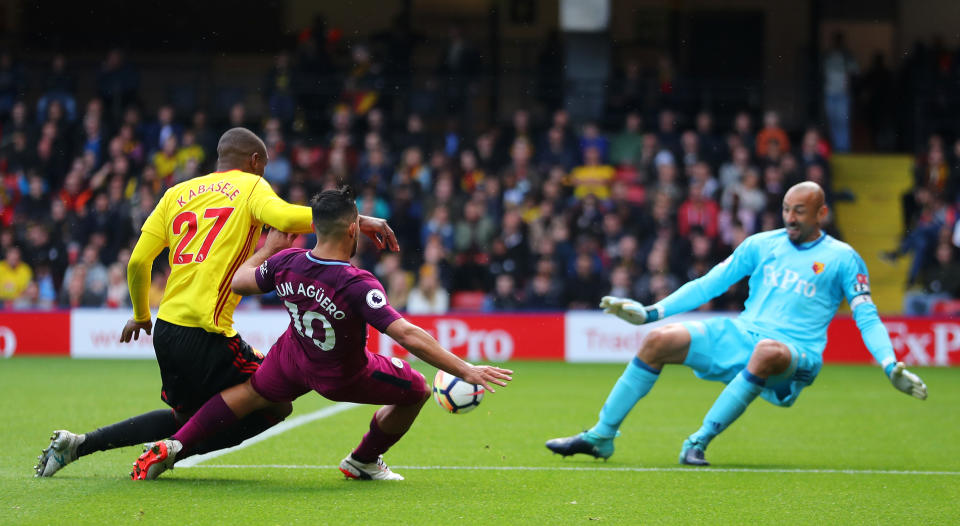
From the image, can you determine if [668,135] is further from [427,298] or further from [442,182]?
[427,298]

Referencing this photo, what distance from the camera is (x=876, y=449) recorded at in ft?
27.1

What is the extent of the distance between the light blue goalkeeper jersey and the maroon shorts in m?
1.80

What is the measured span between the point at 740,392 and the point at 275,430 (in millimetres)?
3466

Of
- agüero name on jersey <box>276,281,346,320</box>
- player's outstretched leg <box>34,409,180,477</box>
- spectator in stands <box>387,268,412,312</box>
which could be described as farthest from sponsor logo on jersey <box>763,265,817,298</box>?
spectator in stands <box>387,268,412,312</box>

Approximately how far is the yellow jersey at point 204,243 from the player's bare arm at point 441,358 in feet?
3.25

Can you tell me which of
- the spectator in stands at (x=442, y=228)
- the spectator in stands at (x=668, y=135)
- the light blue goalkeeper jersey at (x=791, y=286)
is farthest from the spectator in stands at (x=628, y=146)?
the light blue goalkeeper jersey at (x=791, y=286)

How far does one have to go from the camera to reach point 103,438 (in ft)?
21.2

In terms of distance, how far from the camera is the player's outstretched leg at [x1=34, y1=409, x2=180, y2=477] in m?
6.38

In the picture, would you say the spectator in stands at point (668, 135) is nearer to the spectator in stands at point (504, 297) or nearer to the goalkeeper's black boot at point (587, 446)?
the spectator in stands at point (504, 297)

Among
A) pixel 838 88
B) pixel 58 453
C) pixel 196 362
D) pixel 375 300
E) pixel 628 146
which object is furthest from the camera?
pixel 838 88

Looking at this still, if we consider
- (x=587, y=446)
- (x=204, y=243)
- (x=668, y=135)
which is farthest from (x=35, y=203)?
(x=587, y=446)

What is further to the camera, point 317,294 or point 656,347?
point 656,347

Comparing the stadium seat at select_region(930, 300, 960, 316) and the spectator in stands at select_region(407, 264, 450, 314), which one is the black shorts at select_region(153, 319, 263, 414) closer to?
the spectator in stands at select_region(407, 264, 450, 314)

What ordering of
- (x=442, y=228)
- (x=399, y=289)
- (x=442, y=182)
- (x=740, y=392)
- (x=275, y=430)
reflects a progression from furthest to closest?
(x=442, y=182)
(x=442, y=228)
(x=399, y=289)
(x=275, y=430)
(x=740, y=392)
